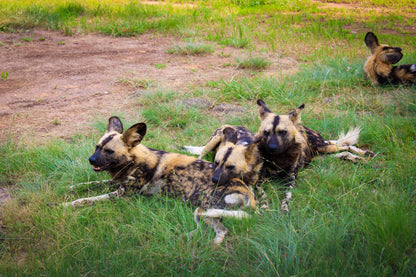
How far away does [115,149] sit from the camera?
2980mm

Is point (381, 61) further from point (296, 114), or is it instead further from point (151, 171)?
point (151, 171)

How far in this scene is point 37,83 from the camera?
544 cm

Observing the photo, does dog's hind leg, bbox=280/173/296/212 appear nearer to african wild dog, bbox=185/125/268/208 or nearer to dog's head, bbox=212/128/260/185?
african wild dog, bbox=185/125/268/208

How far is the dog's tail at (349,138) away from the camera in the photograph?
11.8ft

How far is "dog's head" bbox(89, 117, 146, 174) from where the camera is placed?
9.55ft

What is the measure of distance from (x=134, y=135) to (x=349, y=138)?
2.17 m

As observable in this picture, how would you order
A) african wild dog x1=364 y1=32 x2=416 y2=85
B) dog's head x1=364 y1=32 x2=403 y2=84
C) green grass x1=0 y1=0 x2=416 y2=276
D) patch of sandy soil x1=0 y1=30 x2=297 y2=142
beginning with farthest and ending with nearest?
dog's head x1=364 y1=32 x2=403 y2=84, african wild dog x1=364 y1=32 x2=416 y2=85, patch of sandy soil x1=0 y1=30 x2=297 y2=142, green grass x1=0 y1=0 x2=416 y2=276

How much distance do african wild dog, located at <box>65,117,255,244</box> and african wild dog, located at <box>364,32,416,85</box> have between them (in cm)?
328

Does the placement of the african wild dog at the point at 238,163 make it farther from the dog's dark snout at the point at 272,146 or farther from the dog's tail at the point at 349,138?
the dog's tail at the point at 349,138

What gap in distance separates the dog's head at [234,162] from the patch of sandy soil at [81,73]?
1.97 m

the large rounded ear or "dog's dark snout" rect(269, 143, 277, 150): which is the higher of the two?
the large rounded ear

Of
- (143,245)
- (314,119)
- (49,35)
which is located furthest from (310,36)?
(143,245)

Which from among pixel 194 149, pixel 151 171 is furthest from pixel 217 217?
pixel 194 149

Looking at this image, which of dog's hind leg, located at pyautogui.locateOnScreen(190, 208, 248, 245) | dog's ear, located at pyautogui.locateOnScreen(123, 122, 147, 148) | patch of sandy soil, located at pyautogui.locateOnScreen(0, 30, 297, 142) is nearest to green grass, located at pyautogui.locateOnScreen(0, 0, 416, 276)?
dog's hind leg, located at pyautogui.locateOnScreen(190, 208, 248, 245)
